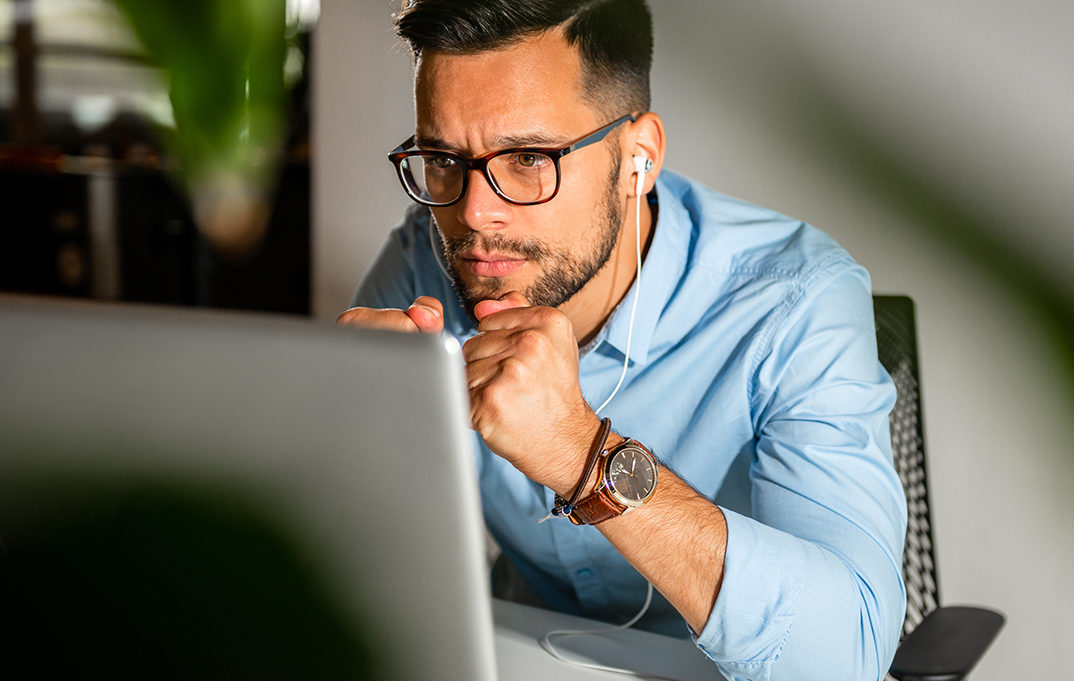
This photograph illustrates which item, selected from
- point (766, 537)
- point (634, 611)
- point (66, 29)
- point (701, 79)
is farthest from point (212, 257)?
point (766, 537)

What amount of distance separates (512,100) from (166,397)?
2.74ft

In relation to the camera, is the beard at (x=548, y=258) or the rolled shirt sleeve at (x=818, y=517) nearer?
the rolled shirt sleeve at (x=818, y=517)

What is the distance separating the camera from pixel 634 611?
1249 mm

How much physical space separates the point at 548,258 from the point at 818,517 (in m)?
0.50

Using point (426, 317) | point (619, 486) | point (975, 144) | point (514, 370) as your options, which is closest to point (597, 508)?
point (619, 486)

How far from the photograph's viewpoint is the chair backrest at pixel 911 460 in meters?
1.20

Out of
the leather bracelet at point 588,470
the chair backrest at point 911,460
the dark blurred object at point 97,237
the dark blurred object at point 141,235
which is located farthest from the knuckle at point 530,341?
the dark blurred object at point 97,237

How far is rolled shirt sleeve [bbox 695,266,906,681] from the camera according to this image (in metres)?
0.86

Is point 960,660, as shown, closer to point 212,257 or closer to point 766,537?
point 766,537

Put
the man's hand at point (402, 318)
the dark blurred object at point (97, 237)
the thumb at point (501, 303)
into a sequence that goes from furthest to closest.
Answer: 1. the dark blurred object at point (97, 237)
2. the thumb at point (501, 303)
3. the man's hand at point (402, 318)

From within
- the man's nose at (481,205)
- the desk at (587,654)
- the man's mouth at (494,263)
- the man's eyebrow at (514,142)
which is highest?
the man's eyebrow at (514,142)

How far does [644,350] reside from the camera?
1.24m

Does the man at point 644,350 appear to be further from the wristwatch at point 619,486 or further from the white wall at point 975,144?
the white wall at point 975,144

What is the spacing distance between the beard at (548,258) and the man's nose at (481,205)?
0.03 meters
